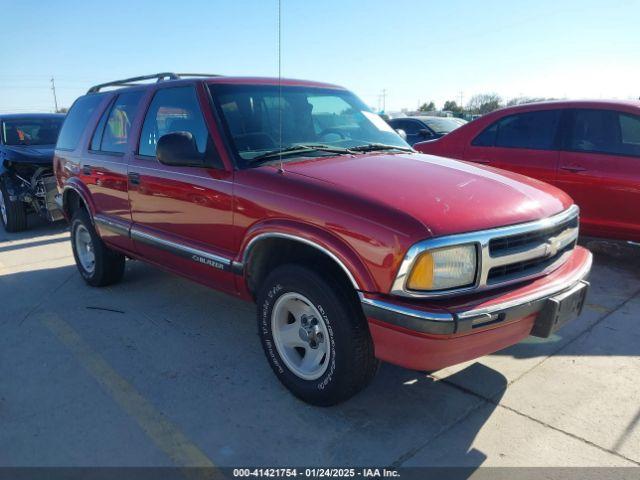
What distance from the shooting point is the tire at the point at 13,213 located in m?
7.78

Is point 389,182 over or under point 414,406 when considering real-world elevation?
over

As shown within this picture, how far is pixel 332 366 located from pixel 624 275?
393 centimetres

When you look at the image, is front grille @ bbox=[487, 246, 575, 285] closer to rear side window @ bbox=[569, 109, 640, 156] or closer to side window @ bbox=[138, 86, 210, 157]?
side window @ bbox=[138, 86, 210, 157]

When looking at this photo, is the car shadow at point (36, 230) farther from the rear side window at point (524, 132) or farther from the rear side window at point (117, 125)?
the rear side window at point (524, 132)

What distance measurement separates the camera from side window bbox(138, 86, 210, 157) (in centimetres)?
353

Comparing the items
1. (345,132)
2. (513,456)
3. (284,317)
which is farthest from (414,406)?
(345,132)

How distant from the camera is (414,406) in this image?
9.84 ft

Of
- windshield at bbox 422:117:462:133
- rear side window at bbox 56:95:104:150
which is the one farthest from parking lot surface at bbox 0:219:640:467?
windshield at bbox 422:117:462:133

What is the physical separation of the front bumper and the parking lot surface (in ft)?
1.78

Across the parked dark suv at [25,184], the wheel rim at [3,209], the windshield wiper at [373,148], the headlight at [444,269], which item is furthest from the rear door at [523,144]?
the wheel rim at [3,209]

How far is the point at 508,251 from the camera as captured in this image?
8.41 ft

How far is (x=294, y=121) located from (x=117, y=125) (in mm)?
1930

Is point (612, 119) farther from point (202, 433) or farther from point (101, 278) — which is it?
point (101, 278)

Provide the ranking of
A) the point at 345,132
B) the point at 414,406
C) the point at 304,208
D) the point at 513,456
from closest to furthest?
the point at 513,456 → the point at 304,208 → the point at 414,406 → the point at 345,132
